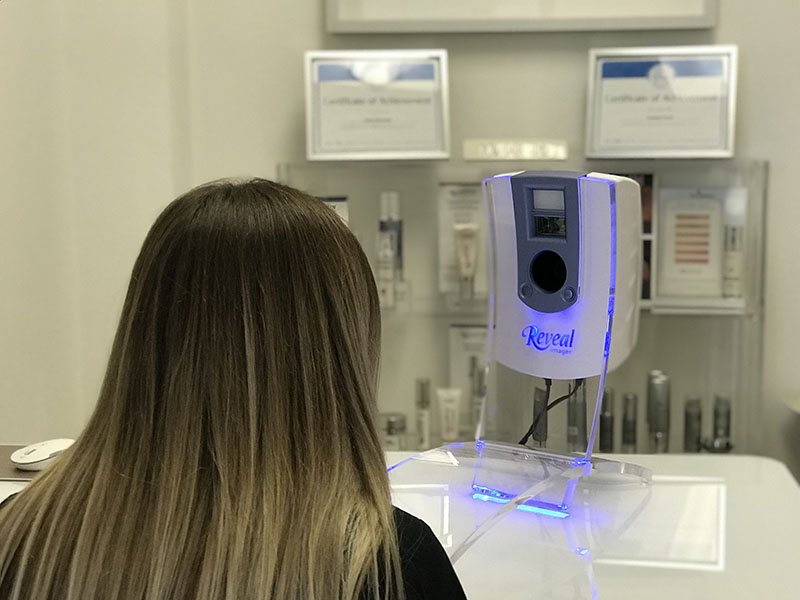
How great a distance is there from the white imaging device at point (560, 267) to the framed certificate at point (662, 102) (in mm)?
705

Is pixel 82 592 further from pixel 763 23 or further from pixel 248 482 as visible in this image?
pixel 763 23

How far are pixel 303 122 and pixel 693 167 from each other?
35.1 inches

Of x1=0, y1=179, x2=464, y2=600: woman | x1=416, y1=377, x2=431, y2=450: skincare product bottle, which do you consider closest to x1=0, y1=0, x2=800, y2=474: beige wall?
x1=416, y1=377, x2=431, y2=450: skincare product bottle

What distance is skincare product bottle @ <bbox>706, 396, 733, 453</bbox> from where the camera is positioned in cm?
191

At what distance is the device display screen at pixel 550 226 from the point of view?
1.15m

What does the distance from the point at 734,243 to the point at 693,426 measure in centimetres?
42

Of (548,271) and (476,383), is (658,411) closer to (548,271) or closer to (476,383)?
(476,383)

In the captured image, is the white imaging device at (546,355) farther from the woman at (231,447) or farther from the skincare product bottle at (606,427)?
the skincare product bottle at (606,427)

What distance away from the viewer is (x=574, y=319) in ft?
3.75

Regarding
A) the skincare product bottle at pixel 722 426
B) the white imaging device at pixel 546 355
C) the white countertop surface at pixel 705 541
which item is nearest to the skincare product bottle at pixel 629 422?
the skincare product bottle at pixel 722 426

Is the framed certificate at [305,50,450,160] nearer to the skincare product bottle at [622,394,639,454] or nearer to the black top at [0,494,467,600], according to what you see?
the skincare product bottle at [622,394,639,454]

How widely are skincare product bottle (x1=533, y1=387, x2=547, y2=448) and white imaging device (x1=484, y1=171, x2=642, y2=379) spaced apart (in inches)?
1.3

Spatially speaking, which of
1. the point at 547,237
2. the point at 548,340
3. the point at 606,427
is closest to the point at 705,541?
the point at 548,340

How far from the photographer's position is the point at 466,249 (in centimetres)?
194
